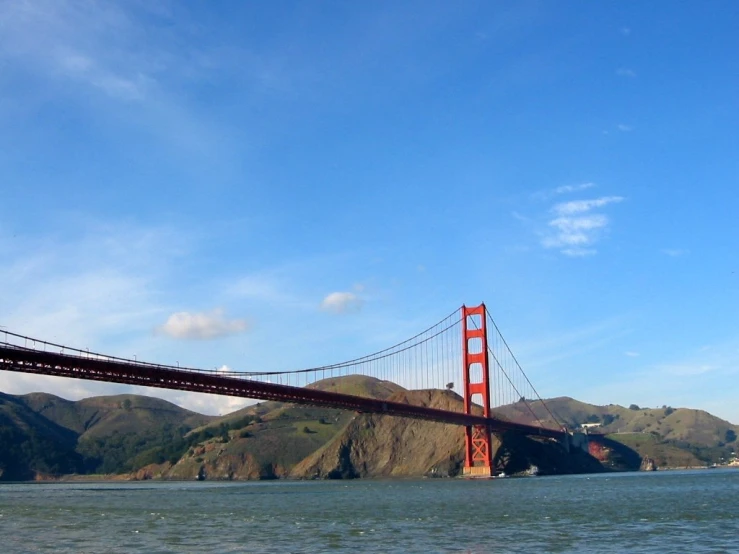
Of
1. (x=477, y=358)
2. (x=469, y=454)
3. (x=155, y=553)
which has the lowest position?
(x=155, y=553)

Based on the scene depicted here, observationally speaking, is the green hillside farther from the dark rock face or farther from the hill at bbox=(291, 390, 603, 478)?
the dark rock face

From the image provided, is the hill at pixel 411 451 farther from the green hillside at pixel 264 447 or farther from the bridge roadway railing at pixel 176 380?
the bridge roadway railing at pixel 176 380

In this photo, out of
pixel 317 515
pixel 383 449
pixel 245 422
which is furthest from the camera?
pixel 245 422

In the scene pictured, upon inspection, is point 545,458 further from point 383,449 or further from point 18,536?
point 18,536

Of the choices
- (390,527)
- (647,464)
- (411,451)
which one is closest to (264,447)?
(411,451)

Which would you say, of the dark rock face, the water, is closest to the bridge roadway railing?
the water

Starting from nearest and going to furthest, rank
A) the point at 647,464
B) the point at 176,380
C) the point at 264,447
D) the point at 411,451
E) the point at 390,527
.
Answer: the point at 390,527 → the point at 176,380 → the point at 411,451 → the point at 264,447 → the point at 647,464

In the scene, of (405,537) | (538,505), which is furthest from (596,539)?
(538,505)

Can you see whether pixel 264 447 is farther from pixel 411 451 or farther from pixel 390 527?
pixel 390 527
